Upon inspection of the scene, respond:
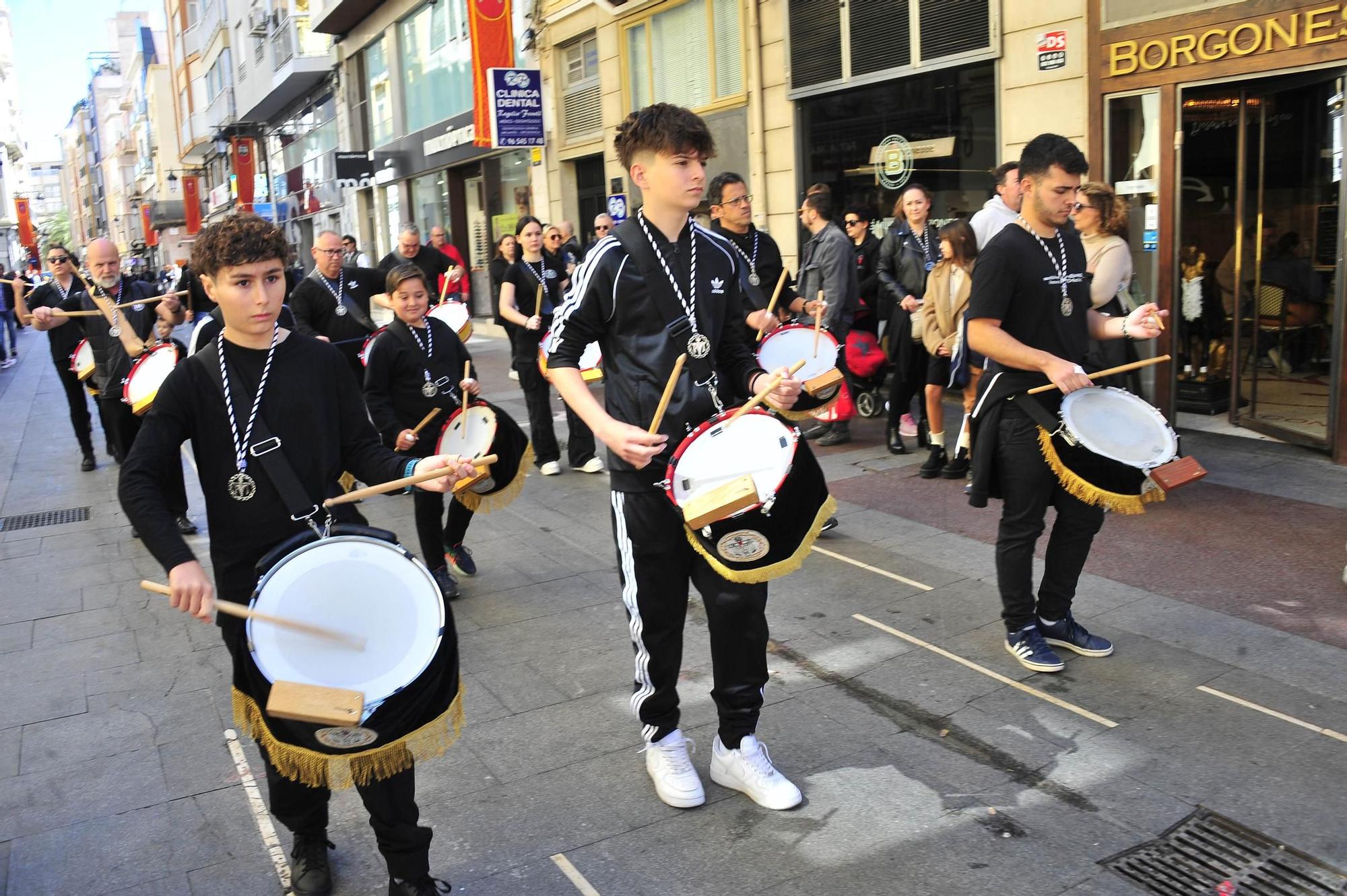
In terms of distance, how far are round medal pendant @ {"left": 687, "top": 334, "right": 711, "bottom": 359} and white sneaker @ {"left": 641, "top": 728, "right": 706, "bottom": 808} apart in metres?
1.24

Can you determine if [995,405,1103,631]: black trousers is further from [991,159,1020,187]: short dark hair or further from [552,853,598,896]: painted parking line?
[991,159,1020,187]: short dark hair

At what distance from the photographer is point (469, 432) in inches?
233

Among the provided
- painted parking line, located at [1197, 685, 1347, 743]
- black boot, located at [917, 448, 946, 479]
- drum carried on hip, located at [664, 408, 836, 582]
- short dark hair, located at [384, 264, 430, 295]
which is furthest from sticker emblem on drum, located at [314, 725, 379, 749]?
black boot, located at [917, 448, 946, 479]

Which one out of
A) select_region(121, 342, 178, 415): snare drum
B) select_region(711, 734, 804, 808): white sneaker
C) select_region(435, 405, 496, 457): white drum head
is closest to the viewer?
select_region(711, 734, 804, 808): white sneaker

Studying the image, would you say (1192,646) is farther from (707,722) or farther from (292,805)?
(292,805)

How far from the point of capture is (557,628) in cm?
539

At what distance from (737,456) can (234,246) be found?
4.78 feet

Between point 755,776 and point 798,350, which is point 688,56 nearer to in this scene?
point 798,350

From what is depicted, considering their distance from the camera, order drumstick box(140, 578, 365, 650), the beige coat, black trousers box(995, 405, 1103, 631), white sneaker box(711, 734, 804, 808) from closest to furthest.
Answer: drumstick box(140, 578, 365, 650)
white sneaker box(711, 734, 804, 808)
black trousers box(995, 405, 1103, 631)
the beige coat

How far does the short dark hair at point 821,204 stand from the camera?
8.38 meters

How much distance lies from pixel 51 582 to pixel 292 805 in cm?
→ 440

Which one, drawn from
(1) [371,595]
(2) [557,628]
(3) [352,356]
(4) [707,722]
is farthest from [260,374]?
(3) [352,356]

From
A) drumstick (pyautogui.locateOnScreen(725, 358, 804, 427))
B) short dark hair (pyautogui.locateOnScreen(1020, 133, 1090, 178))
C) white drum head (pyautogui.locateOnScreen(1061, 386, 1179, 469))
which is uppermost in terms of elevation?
short dark hair (pyautogui.locateOnScreen(1020, 133, 1090, 178))

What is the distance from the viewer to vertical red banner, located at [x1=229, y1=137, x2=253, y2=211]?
4131 cm
